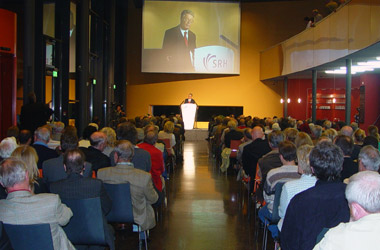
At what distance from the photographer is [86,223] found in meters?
3.69

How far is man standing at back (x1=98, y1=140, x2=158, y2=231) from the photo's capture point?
4.45m

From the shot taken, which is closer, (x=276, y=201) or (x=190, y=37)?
(x=276, y=201)

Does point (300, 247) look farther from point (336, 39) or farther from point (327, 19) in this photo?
point (327, 19)

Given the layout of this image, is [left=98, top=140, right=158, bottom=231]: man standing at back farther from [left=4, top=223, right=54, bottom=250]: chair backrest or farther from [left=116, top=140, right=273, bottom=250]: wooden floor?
[left=4, top=223, right=54, bottom=250]: chair backrest

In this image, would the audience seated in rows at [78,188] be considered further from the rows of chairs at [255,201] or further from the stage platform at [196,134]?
the stage platform at [196,134]

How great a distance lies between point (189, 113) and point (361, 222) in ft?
60.1

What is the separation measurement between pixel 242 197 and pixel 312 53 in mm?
6836

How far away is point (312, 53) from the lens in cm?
1326

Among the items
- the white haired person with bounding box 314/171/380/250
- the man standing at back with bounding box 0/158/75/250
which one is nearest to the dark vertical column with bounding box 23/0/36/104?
the man standing at back with bounding box 0/158/75/250

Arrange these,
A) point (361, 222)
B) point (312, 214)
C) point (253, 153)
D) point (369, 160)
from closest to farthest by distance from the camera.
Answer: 1. point (361, 222)
2. point (312, 214)
3. point (369, 160)
4. point (253, 153)

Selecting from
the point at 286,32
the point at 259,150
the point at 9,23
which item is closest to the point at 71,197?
the point at 259,150

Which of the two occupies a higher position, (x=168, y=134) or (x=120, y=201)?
(x=168, y=134)

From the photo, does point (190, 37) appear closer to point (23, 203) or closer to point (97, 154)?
point (97, 154)

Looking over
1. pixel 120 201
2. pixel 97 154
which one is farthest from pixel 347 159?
pixel 97 154
